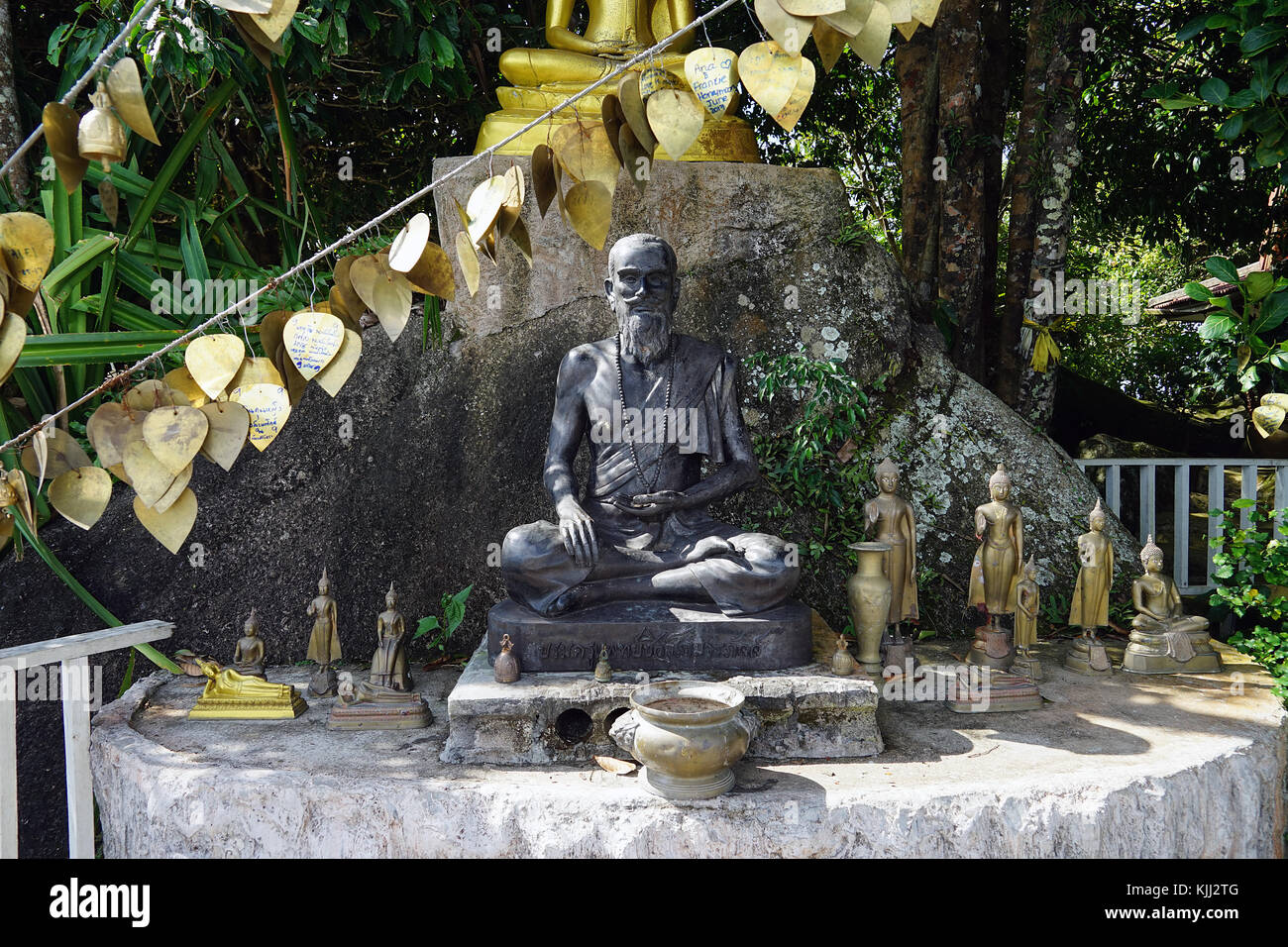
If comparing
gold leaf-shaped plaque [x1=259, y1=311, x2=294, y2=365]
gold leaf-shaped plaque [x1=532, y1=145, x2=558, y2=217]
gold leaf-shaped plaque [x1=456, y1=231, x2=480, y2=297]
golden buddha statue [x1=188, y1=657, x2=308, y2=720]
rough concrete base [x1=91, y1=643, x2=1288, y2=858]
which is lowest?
rough concrete base [x1=91, y1=643, x2=1288, y2=858]

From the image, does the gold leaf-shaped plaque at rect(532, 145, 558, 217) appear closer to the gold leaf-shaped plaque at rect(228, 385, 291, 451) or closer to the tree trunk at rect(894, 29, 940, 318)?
the gold leaf-shaped plaque at rect(228, 385, 291, 451)

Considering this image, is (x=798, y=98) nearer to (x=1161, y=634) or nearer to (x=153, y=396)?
(x=153, y=396)

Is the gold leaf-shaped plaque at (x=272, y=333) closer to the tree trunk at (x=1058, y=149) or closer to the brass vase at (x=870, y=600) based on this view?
the brass vase at (x=870, y=600)

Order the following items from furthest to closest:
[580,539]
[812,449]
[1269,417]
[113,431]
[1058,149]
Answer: [1058,149] → [812,449] → [1269,417] → [580,539] → [113,431]

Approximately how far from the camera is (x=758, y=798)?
3285 mm

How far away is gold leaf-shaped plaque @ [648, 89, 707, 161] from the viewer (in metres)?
1.60

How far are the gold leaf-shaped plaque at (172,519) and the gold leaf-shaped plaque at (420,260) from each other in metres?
0.50

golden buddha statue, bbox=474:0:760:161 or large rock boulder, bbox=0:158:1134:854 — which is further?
golden buddha statue, bbox=474:0:760:161

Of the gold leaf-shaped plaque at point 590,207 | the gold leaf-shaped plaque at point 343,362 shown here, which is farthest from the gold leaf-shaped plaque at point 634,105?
the gold leaf-shaped plaque at point 343,362

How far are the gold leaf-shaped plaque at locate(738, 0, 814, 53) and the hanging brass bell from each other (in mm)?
986

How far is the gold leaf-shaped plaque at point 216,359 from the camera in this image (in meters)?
1.53

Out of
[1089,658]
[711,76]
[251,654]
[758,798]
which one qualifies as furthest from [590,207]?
[1089,658]

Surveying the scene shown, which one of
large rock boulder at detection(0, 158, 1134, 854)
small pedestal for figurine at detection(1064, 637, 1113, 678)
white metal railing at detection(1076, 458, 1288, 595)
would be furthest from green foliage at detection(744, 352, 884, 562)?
white metal railing at detection(1076, 458, 1288, 595)

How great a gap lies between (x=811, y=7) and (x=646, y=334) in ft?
9.87
